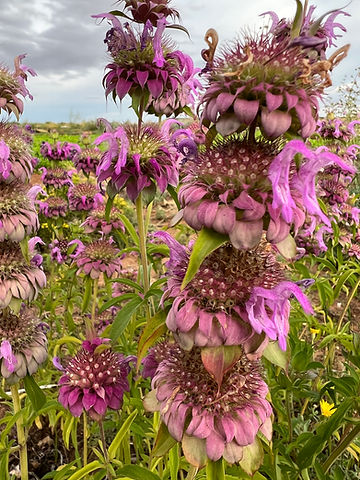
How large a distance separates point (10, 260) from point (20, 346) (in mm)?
407

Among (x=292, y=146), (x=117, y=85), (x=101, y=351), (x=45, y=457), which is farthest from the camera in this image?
(x=45, y=457)

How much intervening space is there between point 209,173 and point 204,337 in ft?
1.30

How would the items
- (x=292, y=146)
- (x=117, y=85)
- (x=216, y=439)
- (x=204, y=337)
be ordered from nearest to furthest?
1. (x=292, y=146)
2. (x=204, y=337)
3. (x=216, y=439)
4. (x=117, y=85)

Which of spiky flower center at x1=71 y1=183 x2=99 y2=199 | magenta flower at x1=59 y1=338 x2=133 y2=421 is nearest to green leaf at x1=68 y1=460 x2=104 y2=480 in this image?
magenta flower at x1=59 y1=338 x2=133 y2=421

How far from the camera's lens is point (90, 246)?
11.0 feet

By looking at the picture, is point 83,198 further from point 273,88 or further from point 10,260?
point 273,88

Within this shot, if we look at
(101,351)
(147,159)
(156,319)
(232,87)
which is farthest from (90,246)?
(232,87)

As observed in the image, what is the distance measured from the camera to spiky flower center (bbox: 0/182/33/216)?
189cm

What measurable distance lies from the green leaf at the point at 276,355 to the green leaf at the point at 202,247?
14.5 inches

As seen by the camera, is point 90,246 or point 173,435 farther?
point 90,246

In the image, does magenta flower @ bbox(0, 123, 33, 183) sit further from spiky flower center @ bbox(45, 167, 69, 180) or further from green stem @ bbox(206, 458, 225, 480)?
spiky flower center @ bbox(45, 167, 69, 180)

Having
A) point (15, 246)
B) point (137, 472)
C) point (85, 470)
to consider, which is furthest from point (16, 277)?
point (137, 472)

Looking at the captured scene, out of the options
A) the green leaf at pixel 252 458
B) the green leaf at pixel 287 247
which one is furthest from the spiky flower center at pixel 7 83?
the green leaf at pixel 252 458

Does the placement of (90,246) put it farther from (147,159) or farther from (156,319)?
(156,319)
